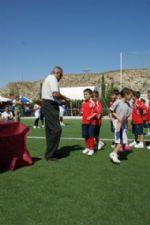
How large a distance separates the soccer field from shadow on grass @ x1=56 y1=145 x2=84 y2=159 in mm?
840

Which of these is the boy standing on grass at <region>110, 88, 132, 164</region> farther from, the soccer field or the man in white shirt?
Result: the man in white shirt

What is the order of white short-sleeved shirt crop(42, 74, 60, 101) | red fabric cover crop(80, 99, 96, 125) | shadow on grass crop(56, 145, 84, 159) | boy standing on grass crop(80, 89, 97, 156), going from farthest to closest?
red fabric cover crop(80, 99, 96, 125), boy standing on grass crop(80, 89, 97, 156), shadow on grass crop(56, 145, 84, 159), white short-sleeved shirt crop(42, 74, 60, 101)

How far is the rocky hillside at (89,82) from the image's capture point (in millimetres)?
96006

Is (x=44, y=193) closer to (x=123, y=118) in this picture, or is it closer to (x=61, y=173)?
(x=61, y=173)

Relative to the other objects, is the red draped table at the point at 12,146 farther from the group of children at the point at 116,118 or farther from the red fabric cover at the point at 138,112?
the red fabric cover at the point at 138,112

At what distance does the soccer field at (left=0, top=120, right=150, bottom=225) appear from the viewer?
4.44m

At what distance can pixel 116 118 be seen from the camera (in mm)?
8398

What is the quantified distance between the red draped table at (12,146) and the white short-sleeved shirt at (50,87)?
0.98 metres

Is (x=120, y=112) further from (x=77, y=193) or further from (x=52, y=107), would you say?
(x=77, y=193)

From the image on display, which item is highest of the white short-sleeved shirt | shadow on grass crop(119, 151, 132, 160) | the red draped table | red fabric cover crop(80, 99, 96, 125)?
the white short-sleeved shirt

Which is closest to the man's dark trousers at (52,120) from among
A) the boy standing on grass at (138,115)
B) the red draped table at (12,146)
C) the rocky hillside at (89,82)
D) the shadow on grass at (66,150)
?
the red draped table at (12,146)

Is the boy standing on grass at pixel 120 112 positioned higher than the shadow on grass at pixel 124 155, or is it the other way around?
the boy standing on grass at pixel 120 112

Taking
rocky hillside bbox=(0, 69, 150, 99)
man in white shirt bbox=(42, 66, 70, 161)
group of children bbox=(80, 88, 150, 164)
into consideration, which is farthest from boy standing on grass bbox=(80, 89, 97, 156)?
rocky hillside bbox=(0, 69, 150, 99)

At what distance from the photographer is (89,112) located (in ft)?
32.7
